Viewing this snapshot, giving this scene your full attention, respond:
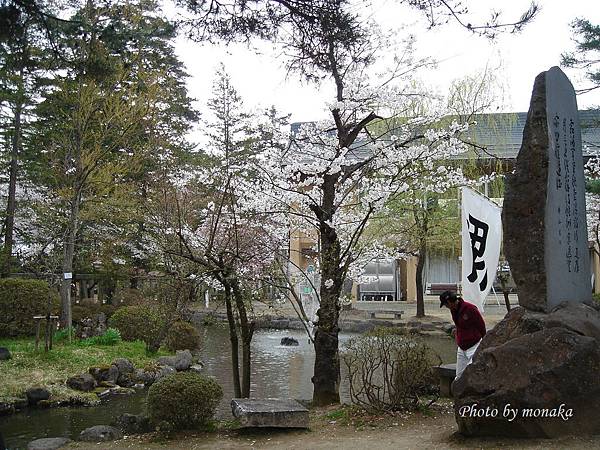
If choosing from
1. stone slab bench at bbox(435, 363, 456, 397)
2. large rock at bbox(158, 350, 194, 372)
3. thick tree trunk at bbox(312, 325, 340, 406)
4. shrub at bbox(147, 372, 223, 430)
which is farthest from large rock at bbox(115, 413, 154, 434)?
large rock at bbox(158, 350, 194, 372)

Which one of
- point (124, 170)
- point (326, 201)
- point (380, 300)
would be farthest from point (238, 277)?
point (380, 300)

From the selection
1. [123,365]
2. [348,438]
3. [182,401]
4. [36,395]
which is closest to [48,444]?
[182,401]

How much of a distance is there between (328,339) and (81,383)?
16.8 ft

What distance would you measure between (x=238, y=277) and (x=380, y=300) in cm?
2310

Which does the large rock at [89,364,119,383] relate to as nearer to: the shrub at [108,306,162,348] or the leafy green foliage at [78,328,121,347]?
the leafy green foliage at [78,328,121,347]

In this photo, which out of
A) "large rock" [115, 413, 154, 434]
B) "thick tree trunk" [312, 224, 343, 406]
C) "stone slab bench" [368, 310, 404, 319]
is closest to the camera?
"large rock" [115, 413, 154, 434]

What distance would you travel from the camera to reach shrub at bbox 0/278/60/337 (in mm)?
14227

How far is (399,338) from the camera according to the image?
771cm

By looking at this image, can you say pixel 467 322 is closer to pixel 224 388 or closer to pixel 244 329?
pixel 244 329

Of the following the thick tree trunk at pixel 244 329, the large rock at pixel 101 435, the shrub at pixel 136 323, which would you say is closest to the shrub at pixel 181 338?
the shrub at pixel 136 323

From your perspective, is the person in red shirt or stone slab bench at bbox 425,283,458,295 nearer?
the person in red shirt

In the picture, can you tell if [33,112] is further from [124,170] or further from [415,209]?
[415,209]

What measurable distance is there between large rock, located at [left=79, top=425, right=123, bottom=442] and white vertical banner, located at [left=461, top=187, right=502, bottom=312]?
4943mm

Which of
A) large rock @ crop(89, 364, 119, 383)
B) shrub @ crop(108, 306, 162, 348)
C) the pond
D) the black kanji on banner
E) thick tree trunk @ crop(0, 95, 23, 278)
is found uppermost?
thick tree trunk @ crop(0, 95, 23, 278)
